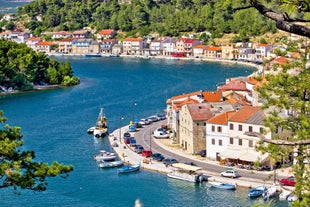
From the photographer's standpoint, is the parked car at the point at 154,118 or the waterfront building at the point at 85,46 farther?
the waterfront building at the point at 85,46

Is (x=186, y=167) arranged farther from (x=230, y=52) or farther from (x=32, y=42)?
(x=32, y=42)

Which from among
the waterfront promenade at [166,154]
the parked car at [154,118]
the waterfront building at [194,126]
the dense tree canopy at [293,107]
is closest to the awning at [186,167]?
the waterfront promenade at [166,154]

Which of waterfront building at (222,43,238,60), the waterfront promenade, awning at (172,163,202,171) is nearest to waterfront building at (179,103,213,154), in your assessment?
the waterfront promenade

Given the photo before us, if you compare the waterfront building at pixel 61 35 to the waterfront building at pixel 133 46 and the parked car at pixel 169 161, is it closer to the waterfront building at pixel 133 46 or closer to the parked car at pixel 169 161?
the waterfront building at pixel 133 46

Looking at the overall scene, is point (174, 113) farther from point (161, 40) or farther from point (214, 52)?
point (161, 40)

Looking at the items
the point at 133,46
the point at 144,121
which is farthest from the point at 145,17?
the point at 144,121

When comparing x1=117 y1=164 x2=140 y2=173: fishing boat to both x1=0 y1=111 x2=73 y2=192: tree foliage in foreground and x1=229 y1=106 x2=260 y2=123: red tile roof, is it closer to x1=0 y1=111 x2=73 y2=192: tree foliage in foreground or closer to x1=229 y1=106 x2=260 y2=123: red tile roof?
x1=229 y1=106 x2=260 y2=123: red tile roof
